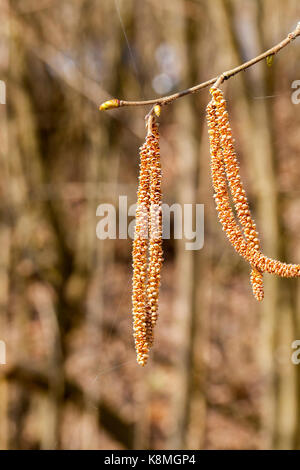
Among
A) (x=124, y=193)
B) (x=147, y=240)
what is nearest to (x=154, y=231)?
(x=147, y=240)

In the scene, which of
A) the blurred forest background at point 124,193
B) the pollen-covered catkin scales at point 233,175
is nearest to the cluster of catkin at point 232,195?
the pollen-covered catkin scales at point 233,175

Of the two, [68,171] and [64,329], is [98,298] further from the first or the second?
[68,171]

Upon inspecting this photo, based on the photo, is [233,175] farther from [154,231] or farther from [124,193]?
[124,193]

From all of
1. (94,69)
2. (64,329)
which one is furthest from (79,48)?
(64,329)

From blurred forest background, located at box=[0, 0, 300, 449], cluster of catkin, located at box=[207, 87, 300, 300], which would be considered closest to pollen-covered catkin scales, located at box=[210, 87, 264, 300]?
cluster of catkin, located at box=[207, 87, 300, 300]

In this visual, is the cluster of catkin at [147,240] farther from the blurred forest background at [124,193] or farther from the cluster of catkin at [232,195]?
the blurred forest background at [124,193]

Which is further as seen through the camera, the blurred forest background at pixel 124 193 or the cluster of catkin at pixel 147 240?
the blurred forest background at pixel 124 193
